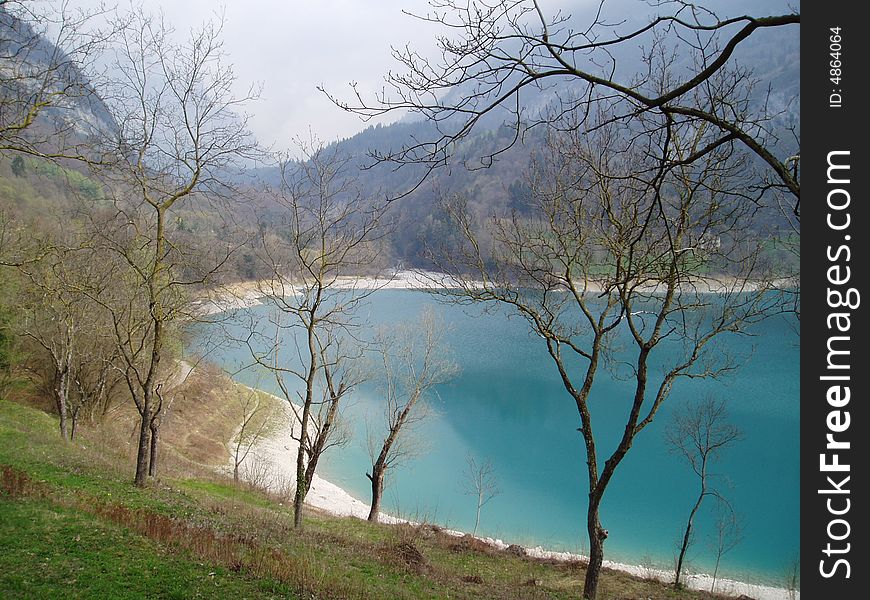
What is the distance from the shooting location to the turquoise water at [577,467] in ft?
58.2

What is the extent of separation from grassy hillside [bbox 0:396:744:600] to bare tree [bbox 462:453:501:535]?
636 centimetres

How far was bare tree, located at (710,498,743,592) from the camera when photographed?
16.7 metres

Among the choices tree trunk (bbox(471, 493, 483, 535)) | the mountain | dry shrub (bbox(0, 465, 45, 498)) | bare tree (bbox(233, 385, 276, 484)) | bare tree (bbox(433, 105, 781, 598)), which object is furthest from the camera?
bare tree (bbox(233, 385, 276, 484))

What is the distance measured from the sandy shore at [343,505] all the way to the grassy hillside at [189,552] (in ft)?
9.51

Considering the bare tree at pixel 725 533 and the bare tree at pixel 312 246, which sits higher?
the bare tree at pixel 312 246

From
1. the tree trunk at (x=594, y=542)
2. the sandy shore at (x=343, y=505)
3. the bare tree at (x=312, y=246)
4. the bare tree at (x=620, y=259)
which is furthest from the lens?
the sandy shore at (x=343, y=505)

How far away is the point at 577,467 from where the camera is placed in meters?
22.4

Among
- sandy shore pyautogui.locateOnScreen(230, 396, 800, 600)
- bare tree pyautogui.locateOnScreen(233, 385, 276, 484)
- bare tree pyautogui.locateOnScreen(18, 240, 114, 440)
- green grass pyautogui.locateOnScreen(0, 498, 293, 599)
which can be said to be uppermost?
bare tree pyautogui.locateOnScreen(18, 240, 114, 440)

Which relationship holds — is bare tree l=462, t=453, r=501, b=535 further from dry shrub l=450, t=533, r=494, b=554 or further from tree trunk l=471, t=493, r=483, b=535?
dry shrub l=450, t=533, r=494, b=554

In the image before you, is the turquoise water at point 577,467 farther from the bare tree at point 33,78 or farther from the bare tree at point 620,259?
the bare tree at point 33,78

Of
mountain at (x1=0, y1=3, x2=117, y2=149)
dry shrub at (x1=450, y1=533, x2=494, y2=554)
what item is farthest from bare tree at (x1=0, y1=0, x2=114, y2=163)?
dry shrub at (x1=450, y1=533, x2=494, y2=554)

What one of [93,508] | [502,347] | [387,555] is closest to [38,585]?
[93,508]

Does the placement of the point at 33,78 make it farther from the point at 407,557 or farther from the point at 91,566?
the point at 407,557

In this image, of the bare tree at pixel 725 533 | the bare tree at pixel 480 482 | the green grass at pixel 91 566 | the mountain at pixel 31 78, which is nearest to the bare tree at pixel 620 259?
the green grass at pixel 91 566
